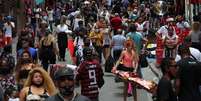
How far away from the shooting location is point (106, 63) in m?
20.7

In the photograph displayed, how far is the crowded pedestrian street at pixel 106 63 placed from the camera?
958 cm

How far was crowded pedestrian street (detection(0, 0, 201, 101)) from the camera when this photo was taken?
31.4 feet

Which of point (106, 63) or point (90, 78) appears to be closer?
point (90, 78)

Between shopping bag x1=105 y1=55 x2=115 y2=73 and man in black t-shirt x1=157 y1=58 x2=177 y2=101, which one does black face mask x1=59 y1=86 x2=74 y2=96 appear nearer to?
man in black t-shirt x1=157 y1=58 x2=177 y2=101

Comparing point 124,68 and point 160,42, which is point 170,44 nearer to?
point 160,42

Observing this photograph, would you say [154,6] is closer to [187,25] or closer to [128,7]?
[128,7]

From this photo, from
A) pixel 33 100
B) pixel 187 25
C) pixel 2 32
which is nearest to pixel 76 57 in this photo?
pixel 187 25

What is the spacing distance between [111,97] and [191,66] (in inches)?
268

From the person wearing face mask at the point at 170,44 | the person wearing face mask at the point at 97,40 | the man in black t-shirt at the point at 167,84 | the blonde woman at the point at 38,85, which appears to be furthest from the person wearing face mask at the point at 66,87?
the person wearing face mask at the point at 97,40

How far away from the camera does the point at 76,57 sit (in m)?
20.5

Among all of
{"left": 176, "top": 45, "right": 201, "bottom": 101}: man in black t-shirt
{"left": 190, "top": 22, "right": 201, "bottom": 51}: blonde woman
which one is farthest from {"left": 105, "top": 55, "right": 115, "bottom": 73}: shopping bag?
{"left": 176, "top": 45, "right": 201, "bottom": 101}: man in black t-shirt

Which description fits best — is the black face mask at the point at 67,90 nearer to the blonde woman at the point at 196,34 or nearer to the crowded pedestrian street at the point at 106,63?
the crowded pedestrian street at the point at 106,63

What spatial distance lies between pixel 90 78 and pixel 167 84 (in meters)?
2.64

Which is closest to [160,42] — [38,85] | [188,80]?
[188,80]
